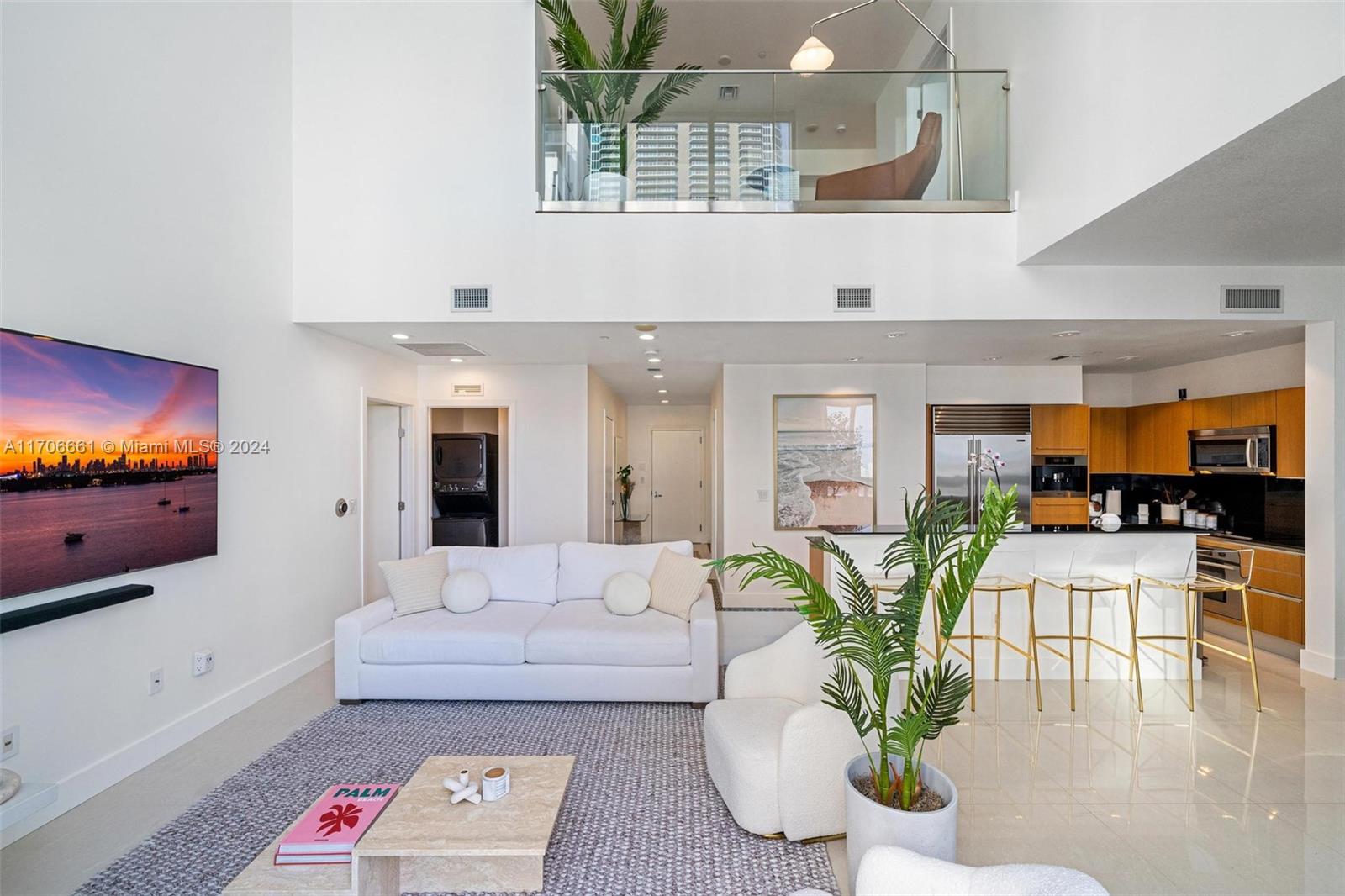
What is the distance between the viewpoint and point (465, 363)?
623 cm

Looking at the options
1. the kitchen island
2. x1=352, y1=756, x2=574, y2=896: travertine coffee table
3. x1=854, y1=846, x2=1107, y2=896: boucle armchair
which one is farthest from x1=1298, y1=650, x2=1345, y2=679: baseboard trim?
x1=352, y1=756, x2=574, y2=896: travertine coffee table

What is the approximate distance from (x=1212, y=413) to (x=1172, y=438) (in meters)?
0.54

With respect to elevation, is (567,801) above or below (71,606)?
below

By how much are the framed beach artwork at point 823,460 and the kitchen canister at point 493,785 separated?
14.4 ft

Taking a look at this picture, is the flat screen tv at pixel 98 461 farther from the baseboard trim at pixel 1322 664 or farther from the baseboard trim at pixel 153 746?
the baseboard trim at pixel 1322 664

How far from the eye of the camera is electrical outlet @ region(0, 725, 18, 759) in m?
2.37

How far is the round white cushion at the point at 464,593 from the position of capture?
4.07 m

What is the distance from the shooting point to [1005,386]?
636 centimetres

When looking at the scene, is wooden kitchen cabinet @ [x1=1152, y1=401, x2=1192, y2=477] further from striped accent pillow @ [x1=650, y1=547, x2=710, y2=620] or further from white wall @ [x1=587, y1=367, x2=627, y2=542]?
white wall @ [x1=587, y1=367, x2=627, y2=542]

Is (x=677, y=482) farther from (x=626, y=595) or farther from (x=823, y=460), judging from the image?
(x=626, y=595)

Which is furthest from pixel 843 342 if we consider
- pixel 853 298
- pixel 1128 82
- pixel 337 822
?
pixel 337 822

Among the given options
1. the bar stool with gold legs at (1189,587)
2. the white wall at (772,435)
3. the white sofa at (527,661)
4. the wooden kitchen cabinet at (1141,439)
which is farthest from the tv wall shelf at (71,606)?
the wooden kitchen cabinet at (1141,439)

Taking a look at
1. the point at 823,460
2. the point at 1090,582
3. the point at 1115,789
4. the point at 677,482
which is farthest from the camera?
the point at 677,482

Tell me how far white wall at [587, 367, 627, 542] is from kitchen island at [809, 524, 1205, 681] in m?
3.07
